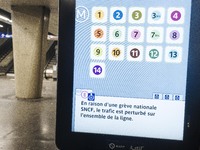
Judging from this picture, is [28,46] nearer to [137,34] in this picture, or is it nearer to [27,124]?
[27,124]

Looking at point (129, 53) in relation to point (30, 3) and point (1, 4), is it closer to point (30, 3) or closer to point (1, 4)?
point (30, 3)

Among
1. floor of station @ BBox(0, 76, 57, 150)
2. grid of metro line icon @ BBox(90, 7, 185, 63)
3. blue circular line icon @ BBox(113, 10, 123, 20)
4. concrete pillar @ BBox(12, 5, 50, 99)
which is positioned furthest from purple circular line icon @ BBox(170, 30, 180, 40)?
concrete pillar @ BBox(12, 5, 50, 99)

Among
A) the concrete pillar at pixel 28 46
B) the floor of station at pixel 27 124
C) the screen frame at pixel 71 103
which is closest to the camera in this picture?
the screen frame at pixel 71 103

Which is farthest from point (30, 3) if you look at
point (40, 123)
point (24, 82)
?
point (40, 123)

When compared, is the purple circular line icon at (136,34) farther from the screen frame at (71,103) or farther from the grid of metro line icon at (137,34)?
the screen frame at (71,103)

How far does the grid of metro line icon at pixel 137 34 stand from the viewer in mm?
869

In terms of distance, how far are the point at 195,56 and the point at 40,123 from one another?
4.42m

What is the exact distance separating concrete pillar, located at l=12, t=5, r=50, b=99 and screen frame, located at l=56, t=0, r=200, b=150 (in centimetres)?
736

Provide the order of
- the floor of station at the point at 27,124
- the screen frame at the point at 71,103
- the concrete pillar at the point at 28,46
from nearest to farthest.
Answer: the screen frame at the point at 71,103 < the floor of station at the point at 27,124 < the concrete pillar at the point at 28,46

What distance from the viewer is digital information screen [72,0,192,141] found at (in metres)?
0.87

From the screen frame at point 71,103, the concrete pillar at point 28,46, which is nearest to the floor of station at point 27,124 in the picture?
the concrete pillar at point 28,46

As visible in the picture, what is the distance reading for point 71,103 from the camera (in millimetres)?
897

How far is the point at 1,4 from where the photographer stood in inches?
322

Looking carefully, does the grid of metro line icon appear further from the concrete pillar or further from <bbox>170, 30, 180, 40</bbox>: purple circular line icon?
the concrete pillar
